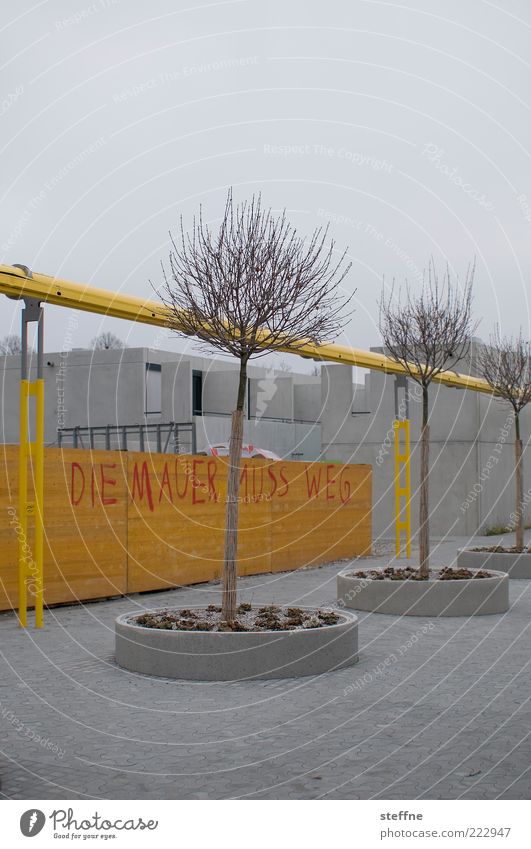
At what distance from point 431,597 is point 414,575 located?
0.61 m

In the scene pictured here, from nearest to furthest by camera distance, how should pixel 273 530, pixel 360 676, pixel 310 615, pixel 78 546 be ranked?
pixel 360 676
pixel 310 615
pixel 78 546
pixel 273 530

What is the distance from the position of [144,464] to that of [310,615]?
5542mm

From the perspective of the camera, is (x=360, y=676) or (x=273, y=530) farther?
(x=273, y=530)

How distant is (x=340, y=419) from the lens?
28.9 m

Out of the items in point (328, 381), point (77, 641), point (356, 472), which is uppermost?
point (328, 381)

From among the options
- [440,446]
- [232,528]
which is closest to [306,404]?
[440,446]

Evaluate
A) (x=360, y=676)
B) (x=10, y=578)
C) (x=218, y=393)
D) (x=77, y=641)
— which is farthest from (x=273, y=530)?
(x=218, y=393)

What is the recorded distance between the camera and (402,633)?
11.2 m

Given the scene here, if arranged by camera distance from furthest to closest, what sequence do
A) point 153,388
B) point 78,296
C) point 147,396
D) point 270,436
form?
point 153,388 → point 147,396 → point 270,436 → point 78,296

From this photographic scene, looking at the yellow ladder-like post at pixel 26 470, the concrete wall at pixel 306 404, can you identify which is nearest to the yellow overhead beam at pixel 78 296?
the yellow ladder-like post at pixel 26 470

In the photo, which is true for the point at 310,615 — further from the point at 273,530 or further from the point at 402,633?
the point at 273,530

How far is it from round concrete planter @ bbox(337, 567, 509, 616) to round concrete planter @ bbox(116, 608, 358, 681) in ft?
11.8

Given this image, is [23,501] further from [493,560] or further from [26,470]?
[493,560]

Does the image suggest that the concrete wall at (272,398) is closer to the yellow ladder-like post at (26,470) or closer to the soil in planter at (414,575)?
the soil in planter at (414,575)
